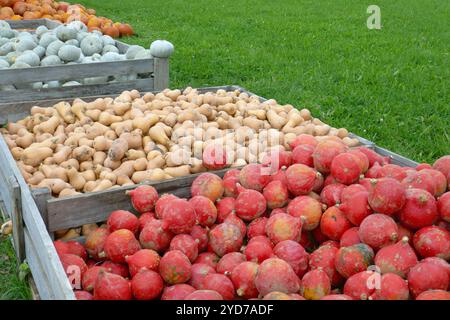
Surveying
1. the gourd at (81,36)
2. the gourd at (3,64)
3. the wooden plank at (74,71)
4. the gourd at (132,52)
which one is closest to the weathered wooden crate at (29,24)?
the gourd at (81,36)

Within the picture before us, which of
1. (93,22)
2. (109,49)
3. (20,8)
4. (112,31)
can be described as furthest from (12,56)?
(112,31)

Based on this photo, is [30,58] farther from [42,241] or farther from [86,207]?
[42,241]

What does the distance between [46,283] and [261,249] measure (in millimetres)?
Answer: 961

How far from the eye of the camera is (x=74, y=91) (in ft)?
16.3

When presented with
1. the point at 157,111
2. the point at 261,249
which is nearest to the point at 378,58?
the point at 157,111

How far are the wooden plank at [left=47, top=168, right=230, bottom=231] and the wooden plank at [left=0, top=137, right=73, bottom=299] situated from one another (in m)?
0.13

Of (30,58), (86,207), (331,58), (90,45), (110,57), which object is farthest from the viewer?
(331,58)

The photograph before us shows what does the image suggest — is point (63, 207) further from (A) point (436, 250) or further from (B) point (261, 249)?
(A) point (436, 250)

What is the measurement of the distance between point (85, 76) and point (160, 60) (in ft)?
2.34

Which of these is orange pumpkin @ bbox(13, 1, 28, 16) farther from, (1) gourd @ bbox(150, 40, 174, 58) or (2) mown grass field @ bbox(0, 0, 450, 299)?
(1) gourd @ bbox(150, 40, 174, 58)

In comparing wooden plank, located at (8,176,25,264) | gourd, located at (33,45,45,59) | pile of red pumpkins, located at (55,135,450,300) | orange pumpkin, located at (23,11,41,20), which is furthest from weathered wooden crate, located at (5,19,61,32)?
pile of red pumpkins, located at (55,135,450,300)

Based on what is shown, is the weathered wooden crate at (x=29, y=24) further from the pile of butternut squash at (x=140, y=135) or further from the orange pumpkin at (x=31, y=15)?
the pile of butternut squash at (x=140, y=135)

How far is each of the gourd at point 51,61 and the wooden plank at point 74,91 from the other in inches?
17.2

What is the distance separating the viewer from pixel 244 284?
227cm
